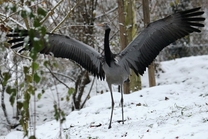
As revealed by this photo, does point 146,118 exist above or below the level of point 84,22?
below

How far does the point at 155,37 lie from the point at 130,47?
1.67 feet

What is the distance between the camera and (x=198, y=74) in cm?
1555

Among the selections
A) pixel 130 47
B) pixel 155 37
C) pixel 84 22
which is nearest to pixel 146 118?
pixel 130 47

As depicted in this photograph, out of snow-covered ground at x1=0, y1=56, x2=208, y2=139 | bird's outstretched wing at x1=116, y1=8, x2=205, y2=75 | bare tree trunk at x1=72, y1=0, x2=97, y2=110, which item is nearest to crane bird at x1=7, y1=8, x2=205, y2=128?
bird's outstretched wing at x1=116, y1=8, x2=205, y2=75

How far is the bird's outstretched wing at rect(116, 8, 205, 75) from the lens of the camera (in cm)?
645

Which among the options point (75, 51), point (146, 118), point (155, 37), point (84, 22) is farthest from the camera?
point (84, 22)

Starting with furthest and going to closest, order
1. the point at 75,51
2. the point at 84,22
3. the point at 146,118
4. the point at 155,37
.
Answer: the point at 84,22, the point at 75,51, the point at 146,118, the point at 155,37

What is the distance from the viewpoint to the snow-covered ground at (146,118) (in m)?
5.11

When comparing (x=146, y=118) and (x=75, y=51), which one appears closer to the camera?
(x=146, y=118)

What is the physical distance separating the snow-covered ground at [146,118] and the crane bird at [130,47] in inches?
34.2

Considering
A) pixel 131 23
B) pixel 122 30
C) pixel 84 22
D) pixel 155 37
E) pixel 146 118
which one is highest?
pixel 84 22

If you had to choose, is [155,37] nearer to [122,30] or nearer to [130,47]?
[130,47]

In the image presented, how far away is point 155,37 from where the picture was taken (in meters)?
6.68

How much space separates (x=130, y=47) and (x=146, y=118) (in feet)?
4.62
